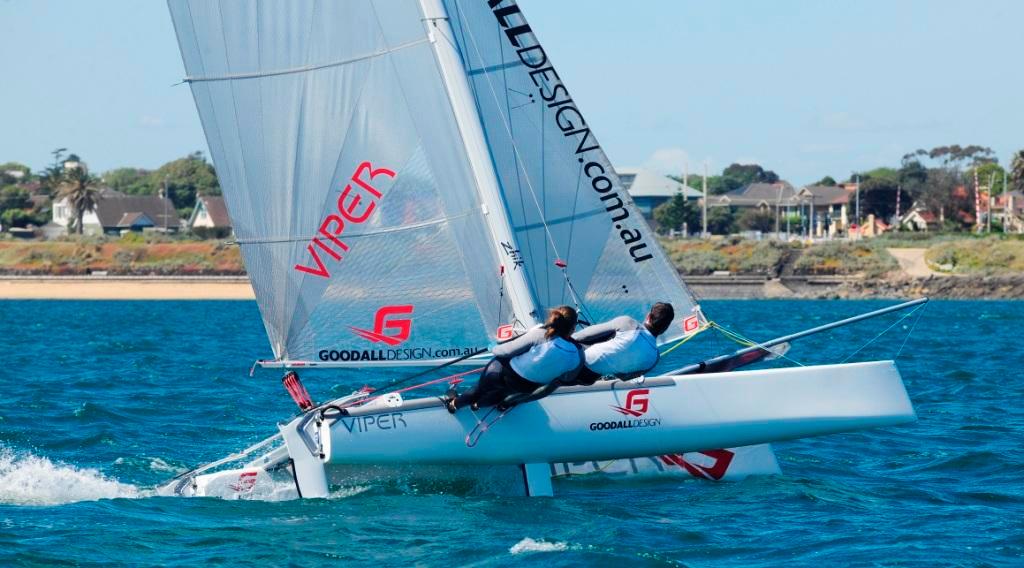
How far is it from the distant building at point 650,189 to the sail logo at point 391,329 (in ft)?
282

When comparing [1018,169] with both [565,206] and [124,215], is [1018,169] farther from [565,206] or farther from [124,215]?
[565,206]

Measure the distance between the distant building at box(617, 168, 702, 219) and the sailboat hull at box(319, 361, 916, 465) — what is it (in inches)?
3411

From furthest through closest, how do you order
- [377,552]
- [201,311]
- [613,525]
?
[201,311]
[613,525]
[377,552]

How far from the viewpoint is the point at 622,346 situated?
373 inches

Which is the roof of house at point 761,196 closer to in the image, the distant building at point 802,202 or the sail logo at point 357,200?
the distant building at point 802,202

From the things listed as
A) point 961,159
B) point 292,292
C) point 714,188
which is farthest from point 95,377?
point 714,188

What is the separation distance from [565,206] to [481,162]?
87 centimetres

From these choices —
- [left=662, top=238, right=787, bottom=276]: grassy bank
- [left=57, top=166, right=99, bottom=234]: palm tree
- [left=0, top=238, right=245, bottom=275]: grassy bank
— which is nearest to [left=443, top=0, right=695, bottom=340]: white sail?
[left=662, top=238, right=787, bottom=276]: grassy bank

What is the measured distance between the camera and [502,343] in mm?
9727

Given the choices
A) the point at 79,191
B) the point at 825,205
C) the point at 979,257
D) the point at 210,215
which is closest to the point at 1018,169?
the point at 979,257

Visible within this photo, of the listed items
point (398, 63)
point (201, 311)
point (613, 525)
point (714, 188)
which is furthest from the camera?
point (714, 188)

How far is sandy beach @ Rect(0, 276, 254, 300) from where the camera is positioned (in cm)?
6378

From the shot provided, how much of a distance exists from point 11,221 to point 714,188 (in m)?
65.6

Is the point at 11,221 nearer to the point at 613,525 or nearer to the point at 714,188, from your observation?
the point at 714,188
